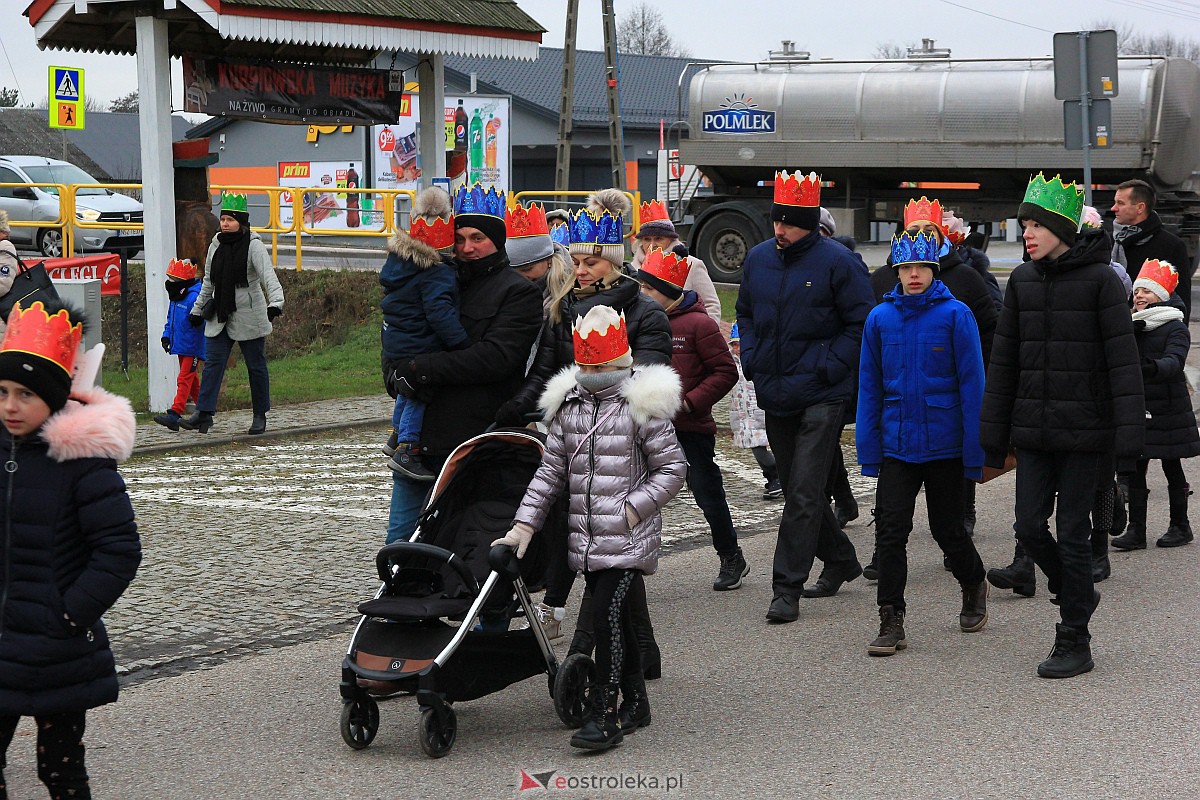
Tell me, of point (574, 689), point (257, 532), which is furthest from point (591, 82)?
point (574, 689)

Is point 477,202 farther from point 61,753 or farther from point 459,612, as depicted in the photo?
point 61,753

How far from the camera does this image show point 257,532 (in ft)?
29.2

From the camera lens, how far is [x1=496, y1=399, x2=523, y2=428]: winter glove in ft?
19.8

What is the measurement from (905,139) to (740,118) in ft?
9.45

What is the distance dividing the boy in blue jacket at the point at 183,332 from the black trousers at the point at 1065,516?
8.16 meters

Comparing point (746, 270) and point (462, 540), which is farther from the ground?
point (746, 270)

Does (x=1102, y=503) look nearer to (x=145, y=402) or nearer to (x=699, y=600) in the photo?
(x=699, y=600)

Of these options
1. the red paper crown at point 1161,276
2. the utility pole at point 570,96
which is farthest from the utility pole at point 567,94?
the red paper crown at point 1161,276

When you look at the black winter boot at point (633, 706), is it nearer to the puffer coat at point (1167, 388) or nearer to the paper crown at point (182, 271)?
the puffer coat at point (1167, 388)

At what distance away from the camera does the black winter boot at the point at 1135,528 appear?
339 inches

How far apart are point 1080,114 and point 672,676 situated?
9.99 meters

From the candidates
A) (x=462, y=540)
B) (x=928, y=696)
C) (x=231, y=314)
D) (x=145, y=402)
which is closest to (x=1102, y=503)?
(x=928, y=696)

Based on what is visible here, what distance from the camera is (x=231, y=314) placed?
12141 millimetres

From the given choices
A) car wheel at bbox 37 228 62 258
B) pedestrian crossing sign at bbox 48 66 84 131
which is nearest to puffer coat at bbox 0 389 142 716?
car wheel at bbox 37 228 62 258
